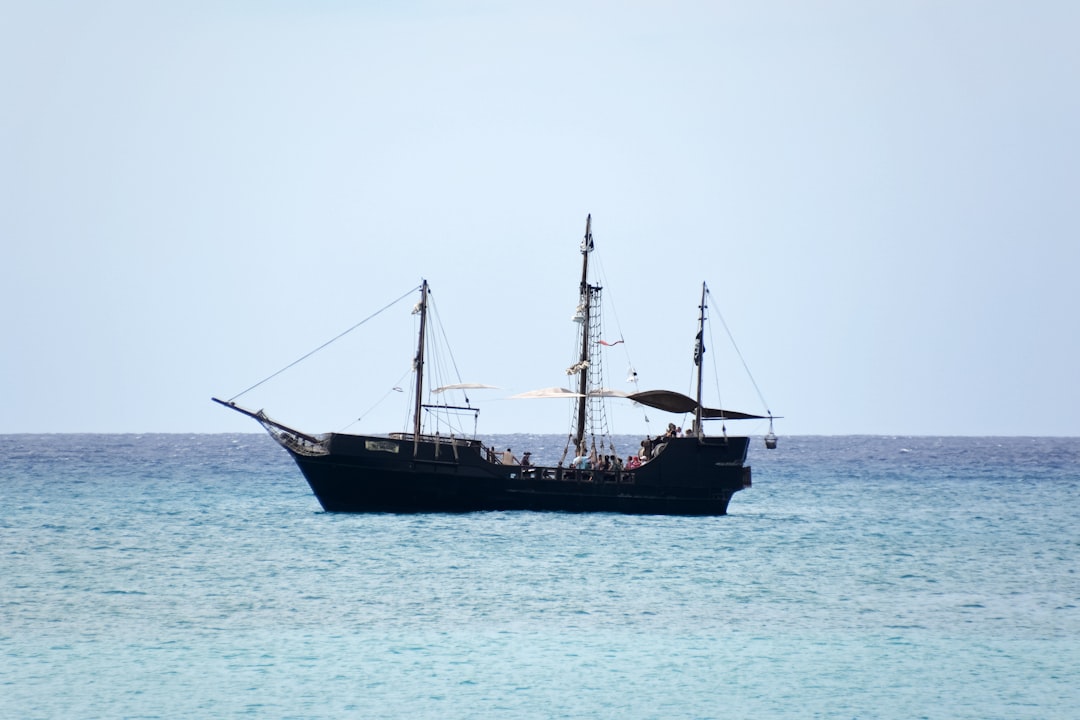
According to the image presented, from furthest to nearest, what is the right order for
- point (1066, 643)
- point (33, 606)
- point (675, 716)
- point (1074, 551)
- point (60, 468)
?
point (60, 468) → point (1074, 551) → point (33, 606) → point (1066, 643) → point (675, 716)

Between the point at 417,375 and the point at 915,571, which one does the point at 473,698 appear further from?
the point at 417,375

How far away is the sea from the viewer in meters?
23.3

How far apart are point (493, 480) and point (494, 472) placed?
299 millimetres

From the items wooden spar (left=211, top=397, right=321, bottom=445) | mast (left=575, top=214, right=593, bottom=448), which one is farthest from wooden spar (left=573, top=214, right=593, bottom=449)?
wooden spar (left=211, top=397, right=321, bottom=445)

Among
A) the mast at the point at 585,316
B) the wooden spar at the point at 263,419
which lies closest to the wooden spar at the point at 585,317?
the mast at the point at 585,316

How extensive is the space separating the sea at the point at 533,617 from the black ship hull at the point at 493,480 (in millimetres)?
789

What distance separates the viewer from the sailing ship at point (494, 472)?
168 ft

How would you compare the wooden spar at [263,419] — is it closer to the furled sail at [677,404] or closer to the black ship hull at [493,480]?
the black ship hull at [493,480]

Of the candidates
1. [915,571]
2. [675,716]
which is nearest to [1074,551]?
[915,571]

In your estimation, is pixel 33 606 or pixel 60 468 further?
pixel 60 468

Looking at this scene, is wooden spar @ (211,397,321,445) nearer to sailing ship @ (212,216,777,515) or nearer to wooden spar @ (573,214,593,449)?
sailing ship @ (212,216,777,515)

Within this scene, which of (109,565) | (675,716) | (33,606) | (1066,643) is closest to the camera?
(675,716)

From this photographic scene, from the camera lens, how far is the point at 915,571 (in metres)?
39.8

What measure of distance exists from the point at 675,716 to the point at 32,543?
2976cm
